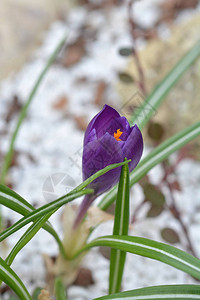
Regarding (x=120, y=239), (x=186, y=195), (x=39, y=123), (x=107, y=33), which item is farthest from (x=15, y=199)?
(x=107, y=33)

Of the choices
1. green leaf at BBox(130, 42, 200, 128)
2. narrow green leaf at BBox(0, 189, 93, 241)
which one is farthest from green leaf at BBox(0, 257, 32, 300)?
green leaf at BBox(130, 42, 200, 128)

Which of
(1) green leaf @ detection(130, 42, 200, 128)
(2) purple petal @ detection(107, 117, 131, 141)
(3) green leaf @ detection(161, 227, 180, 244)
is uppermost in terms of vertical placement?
(1) green leaf @ detection(130, 42, 200, 128)

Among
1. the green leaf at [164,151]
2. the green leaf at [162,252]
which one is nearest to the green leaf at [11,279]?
the green leaf at [162,252]

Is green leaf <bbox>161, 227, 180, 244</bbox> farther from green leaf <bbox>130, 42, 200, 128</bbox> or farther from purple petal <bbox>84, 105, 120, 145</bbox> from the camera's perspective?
purple petal <bbox>84, 105, 120, 145</bbox>

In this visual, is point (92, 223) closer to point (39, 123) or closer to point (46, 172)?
point (46, 172)

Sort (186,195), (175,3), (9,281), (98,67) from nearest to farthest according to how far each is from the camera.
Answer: (9,281), (186,195), (98,67), (175,3)

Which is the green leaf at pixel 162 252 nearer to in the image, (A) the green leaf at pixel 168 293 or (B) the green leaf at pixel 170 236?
(A) the green leaf at pixel 168 293
